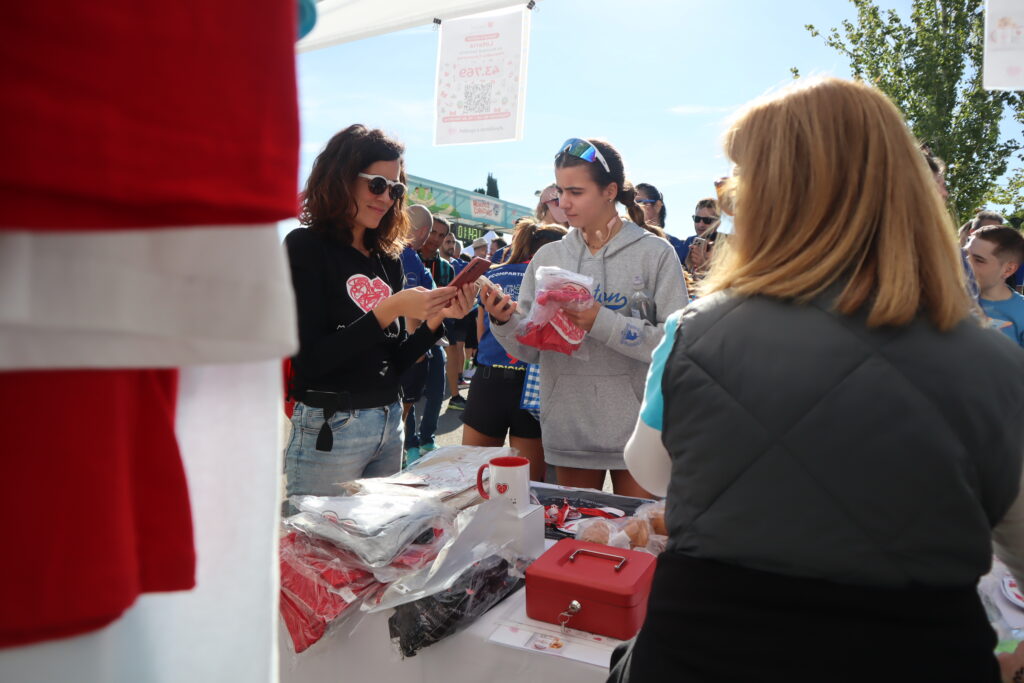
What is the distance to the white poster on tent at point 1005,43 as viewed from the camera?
128 inches

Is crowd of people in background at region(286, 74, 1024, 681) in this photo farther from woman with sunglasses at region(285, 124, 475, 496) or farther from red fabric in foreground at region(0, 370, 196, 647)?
woman with sunglasses at region(285, 124, 475, 496)

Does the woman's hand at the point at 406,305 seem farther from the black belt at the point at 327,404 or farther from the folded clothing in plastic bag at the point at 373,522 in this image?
the folded clothing in plastic bag at the point at 373,522

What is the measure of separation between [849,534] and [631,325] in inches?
65.0

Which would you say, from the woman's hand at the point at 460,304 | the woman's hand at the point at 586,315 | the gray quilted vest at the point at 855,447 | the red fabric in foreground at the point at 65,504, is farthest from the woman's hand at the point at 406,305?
the red fabric in foreground at the point at 65,504

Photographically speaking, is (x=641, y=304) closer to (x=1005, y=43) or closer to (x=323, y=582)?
(x=323, y=582)

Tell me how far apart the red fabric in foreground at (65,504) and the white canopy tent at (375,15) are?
235 cm

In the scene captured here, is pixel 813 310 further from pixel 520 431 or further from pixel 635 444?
pixel 520 431

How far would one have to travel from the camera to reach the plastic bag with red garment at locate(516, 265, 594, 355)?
2537 millimetres

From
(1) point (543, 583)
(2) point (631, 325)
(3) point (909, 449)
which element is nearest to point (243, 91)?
(3) point (909, 449)

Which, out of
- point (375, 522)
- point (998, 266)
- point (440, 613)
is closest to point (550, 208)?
point (998, 266)

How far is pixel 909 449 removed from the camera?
94 cm

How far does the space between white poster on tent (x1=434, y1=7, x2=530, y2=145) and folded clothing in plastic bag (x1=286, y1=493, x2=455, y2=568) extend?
247 centimetres

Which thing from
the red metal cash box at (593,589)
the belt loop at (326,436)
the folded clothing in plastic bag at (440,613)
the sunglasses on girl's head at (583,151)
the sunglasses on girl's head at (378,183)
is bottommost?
the folded clothing in plastic bag at (440,613)

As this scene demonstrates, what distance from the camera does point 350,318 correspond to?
2.35 meters
